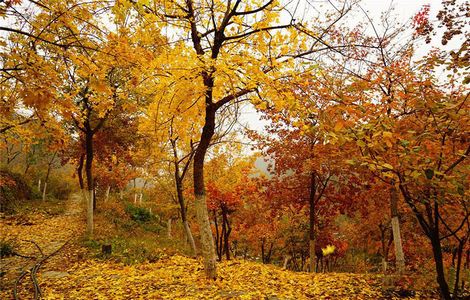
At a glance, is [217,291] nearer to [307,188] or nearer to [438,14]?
[307,188]

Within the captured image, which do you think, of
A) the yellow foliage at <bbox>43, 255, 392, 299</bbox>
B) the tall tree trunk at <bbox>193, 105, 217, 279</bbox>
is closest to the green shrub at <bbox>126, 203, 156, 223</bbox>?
the yellow foliage at <bbox>43, 255, 392, 299</bbox>

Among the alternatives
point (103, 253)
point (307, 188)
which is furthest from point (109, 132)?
point (307, 188)

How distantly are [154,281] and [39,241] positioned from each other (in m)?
7.39

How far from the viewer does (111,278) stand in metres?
7.80

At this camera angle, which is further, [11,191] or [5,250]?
[11,191]

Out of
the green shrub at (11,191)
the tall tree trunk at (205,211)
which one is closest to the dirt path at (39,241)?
the green shrub at (11,191)

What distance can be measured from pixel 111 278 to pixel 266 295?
4.13 m

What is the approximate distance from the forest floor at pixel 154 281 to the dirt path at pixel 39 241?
24mm

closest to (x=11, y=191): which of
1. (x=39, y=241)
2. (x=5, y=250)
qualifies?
(x=39, y=241)

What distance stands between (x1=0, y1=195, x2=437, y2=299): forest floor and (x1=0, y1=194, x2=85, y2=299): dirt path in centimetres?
2

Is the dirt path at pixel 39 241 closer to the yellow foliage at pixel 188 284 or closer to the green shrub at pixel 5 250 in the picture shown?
the green shrub at pixel 5 250

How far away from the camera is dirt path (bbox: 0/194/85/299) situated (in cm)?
771

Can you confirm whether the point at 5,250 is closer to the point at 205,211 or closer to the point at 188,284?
the point at 188,284

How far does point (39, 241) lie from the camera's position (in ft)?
39.3
